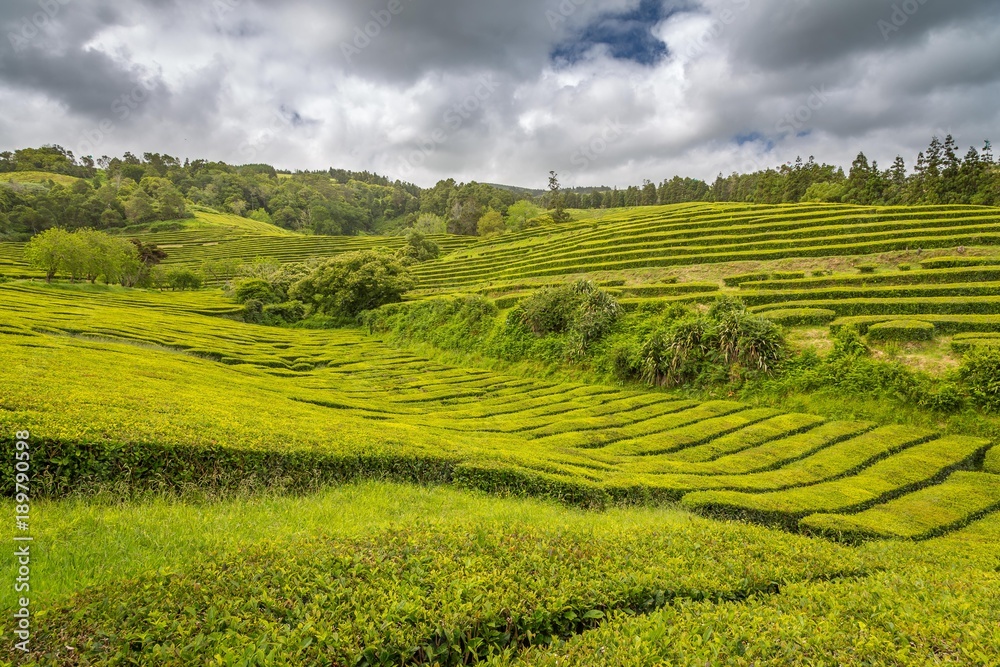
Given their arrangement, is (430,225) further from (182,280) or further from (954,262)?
(954,262)

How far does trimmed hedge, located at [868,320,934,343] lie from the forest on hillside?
5596cm

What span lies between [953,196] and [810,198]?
2139 cm

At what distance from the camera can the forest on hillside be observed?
70.1 meters

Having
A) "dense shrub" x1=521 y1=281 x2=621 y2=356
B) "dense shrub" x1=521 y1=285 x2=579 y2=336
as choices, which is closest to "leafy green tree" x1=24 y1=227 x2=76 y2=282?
"dense shrub" x1=521 y1=281 x2=621 y2=356

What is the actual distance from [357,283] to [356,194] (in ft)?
507

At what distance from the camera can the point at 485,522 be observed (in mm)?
6906

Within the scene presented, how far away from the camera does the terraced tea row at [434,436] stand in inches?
312

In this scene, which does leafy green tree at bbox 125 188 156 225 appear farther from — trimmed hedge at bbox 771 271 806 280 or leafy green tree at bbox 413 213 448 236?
trimmed hedge at bbox 771 271 806 280

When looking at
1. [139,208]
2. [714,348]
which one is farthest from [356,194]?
[714,348]

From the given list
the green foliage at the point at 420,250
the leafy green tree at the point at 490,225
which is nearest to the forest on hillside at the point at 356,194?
the leafy green tree at the point at 490,225

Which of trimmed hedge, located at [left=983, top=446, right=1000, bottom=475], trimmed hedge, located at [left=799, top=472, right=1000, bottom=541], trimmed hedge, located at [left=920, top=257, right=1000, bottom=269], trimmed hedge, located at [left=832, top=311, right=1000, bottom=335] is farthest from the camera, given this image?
trimmed hedge, located at [left=920, top=257, right=1000, bottom=269]

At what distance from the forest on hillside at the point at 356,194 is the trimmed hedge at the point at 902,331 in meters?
56.0

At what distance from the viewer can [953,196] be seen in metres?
59.7

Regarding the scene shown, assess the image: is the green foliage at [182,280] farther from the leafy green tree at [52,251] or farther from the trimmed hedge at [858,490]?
the trimmed hedge at [858,490]
